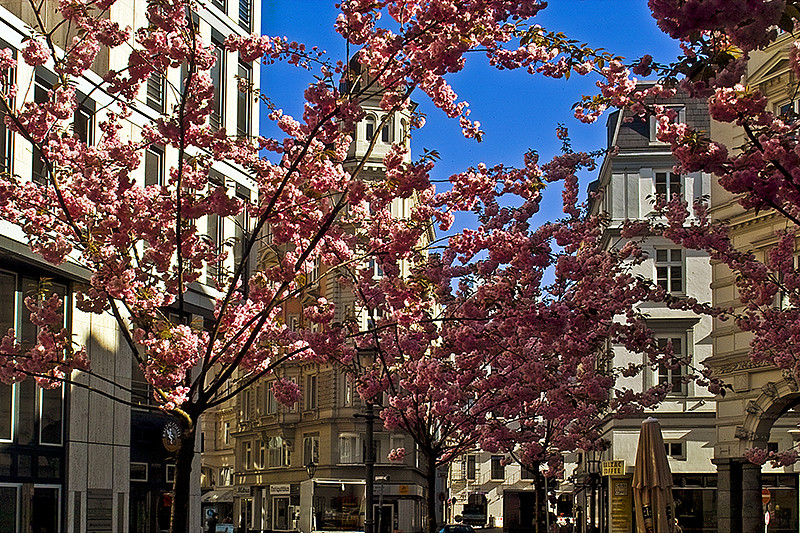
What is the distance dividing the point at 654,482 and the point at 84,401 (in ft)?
35.3

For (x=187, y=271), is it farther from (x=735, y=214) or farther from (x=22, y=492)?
(x=735, y=214)

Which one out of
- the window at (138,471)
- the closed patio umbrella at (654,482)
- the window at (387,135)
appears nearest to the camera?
the closed patio umbrella at (654,482)

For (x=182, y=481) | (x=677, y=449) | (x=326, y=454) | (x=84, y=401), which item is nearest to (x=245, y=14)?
(x=84, y=401)

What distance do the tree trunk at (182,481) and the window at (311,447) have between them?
48765 millimetres

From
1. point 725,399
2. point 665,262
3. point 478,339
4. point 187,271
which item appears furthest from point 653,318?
point 187,271

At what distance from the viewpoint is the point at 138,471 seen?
25281 millimetres

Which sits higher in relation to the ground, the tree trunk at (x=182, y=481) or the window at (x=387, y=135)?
the window at (x=387, y=135)

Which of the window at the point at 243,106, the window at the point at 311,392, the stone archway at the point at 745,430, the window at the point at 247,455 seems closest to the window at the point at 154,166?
the window at the point at 243,106

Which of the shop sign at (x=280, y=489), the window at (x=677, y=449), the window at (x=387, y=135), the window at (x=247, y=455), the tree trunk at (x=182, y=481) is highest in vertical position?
the window at (x=387, y=135)

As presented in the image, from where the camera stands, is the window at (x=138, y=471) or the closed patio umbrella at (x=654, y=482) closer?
the closed patio umbrella at (x=654, y=482)

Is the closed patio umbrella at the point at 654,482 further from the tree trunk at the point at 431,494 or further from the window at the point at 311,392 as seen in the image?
the window at the point at 311,392

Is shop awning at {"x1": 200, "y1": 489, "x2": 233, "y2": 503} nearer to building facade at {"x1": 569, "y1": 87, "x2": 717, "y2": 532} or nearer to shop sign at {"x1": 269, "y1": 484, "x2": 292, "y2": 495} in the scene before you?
shop sign at {"x1": 269, "y1": 484, "x2": 292, "y2": 495}

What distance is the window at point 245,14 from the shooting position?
29.9m

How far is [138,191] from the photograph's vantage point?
14.3 m
